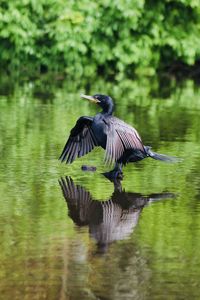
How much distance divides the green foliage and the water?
29.9 ft

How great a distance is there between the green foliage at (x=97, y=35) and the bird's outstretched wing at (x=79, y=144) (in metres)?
12.2

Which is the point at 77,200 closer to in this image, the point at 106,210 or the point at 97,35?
the point at 106,210

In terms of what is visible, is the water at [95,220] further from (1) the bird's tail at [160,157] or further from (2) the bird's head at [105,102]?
(2) the bird's head at [105,102]

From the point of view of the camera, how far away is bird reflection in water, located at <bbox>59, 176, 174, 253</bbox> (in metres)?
7.21

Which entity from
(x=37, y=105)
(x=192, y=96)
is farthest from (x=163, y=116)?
(x=192, y=96)

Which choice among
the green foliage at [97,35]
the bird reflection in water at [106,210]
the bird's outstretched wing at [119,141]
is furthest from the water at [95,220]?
the green foliage at [97,35]

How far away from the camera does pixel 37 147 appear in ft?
36.1

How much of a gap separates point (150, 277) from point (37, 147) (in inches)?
200

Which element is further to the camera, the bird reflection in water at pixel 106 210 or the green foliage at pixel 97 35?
the green foliage at pixel 97 35

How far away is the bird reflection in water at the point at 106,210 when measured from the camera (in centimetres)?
721

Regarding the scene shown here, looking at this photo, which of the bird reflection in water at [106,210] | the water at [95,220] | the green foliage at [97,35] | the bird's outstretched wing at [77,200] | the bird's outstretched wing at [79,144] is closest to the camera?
the water at [95,220]

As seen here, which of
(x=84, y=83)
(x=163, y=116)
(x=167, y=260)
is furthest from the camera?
(x=84, y=83)

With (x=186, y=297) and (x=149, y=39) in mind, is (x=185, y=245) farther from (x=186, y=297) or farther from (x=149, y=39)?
(x=149, y=39)

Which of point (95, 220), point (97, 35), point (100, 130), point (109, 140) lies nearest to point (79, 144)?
point (100, 130)
